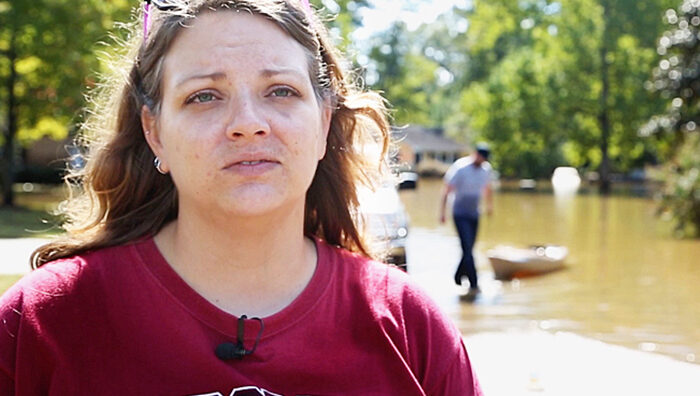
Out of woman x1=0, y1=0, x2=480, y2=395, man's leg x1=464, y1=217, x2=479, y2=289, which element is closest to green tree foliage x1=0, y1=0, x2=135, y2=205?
man's leg x1=464, y1=217, x2=479, y2=289

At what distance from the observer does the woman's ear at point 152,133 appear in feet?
6.73

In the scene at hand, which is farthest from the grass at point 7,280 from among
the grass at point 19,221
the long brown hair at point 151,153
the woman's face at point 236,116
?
the woman's face at point 236,116

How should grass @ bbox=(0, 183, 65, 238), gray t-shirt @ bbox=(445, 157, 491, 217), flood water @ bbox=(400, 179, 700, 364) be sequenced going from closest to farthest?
Answer: flood water @ bbox=(400, 179, 700, 364), gray t-shirt @ bbox=(445, 157, 491, 217), grass @ bbox=(0, 183, 65, 238)

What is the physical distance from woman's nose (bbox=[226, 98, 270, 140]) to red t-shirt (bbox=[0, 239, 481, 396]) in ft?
1.07

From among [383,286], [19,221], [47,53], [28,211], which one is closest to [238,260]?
[383,286]

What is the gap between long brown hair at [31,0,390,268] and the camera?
6.57ft

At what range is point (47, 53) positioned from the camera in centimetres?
2330

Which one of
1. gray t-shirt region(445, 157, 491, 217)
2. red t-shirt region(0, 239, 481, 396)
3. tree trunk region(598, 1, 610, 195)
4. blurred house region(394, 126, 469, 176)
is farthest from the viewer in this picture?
blurred house region(394, 126, 469, 176)

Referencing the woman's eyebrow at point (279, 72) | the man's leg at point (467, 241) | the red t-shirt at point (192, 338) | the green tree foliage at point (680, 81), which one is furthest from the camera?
the green tree foliage at point (680, 81)

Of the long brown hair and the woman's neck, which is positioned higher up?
the long brown hair

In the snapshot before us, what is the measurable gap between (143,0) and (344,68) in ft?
1.65

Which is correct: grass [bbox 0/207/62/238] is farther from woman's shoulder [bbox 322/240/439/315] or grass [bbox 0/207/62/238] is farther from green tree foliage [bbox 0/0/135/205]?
woman's shoulder [bbox 322/240/439/315]

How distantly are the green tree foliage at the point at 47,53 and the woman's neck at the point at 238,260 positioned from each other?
68.1ft

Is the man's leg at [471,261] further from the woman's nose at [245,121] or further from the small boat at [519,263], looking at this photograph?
the woman's nose at [245,121]
